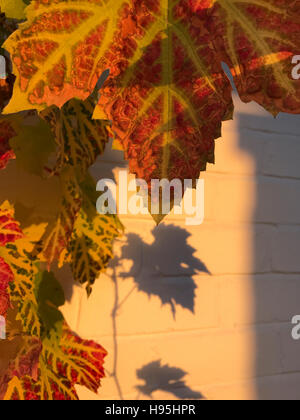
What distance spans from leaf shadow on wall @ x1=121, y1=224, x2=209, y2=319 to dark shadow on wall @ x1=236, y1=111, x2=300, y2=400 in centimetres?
18

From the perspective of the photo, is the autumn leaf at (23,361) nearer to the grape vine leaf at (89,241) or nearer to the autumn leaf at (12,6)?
the grape vine leaf at (89,241)

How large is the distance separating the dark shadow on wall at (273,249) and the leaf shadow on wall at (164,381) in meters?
0.20

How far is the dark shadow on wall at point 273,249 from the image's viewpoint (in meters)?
1.10

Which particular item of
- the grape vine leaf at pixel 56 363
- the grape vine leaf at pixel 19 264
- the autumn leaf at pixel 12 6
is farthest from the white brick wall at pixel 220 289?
the autumn leaf at pixel 12 6

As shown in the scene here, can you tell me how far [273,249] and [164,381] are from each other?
1.41ft

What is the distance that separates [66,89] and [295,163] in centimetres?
96

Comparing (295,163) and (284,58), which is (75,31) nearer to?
(284,58)

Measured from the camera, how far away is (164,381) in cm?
98

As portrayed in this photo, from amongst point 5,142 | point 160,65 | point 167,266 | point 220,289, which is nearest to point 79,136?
point 5,142

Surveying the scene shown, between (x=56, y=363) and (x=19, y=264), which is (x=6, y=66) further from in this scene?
(x=56, y=363)

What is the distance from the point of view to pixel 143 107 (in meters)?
0.32

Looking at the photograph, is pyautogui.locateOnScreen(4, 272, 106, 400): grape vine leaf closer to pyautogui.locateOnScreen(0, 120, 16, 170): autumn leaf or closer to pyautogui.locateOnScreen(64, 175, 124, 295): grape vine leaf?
pyautogui.locateOnScreen(64, 175, 124, 295): grape vine leaf
